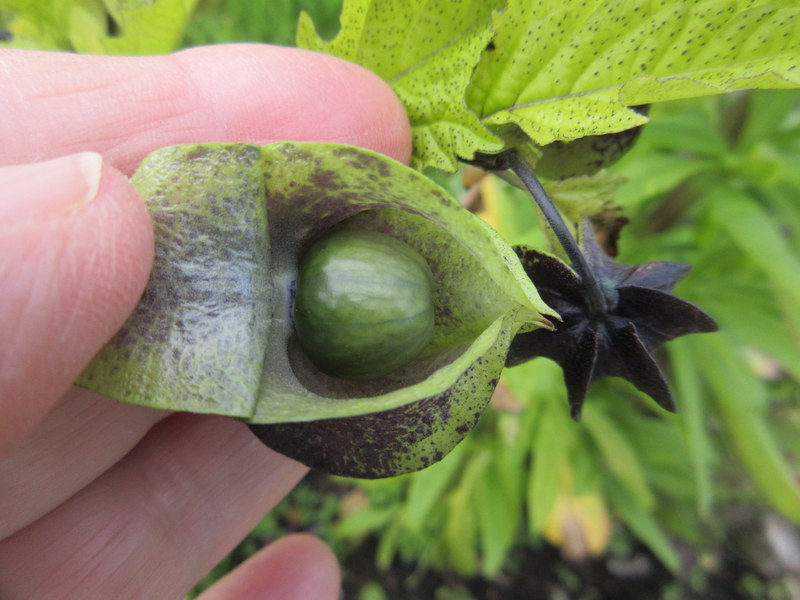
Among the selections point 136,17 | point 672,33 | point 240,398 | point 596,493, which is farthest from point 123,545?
point 596,493

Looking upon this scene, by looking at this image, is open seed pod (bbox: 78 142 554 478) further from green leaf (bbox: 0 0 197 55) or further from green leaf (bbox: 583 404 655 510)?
green leaf (bbox: 583 404 655 510)

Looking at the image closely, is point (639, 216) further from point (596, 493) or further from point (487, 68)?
point (487, 68)

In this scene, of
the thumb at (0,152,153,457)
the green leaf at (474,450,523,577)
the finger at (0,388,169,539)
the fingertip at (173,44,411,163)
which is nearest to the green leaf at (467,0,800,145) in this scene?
the fingertip at (173,44,411,163)

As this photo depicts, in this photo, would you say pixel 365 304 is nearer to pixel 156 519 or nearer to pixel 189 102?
pixel 189 102

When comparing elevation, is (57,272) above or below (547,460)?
above

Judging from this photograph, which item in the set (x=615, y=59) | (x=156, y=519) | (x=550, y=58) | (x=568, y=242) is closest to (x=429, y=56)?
(x=550, y=58)

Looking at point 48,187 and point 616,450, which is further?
point 616,450

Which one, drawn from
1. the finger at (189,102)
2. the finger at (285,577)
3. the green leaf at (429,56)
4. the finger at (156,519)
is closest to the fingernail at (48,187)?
the finger at (189,102)
